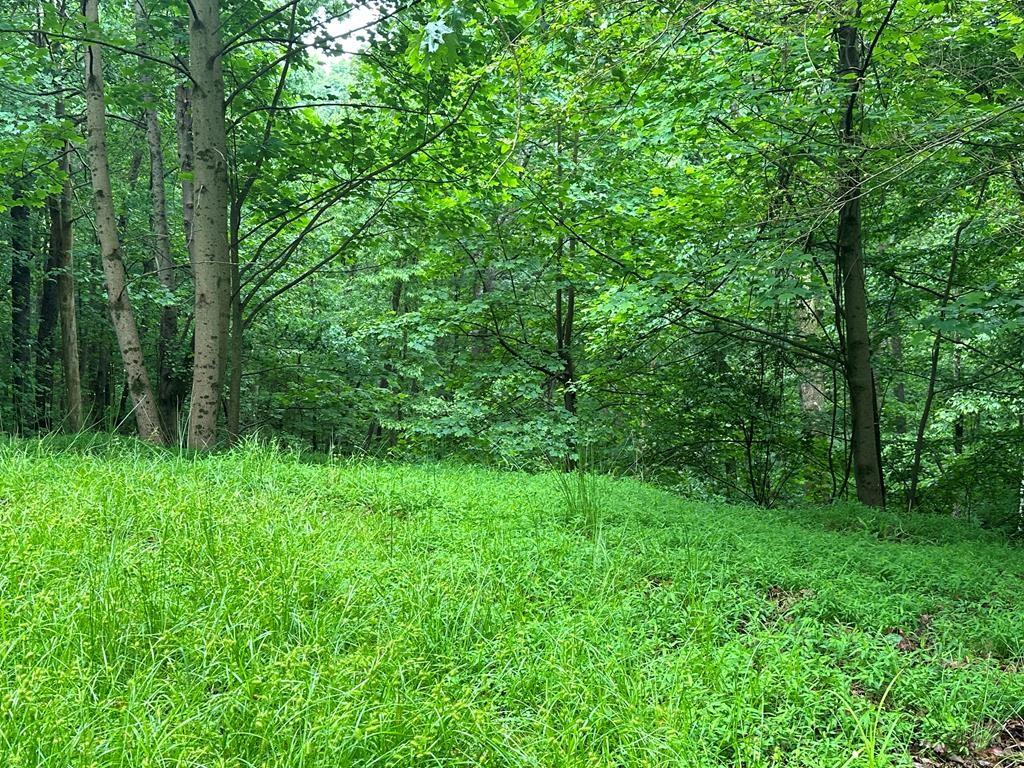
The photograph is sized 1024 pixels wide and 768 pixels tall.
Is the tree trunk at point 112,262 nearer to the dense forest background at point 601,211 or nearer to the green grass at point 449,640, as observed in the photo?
the dense forest background at point 601,211

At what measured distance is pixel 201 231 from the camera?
535 cm

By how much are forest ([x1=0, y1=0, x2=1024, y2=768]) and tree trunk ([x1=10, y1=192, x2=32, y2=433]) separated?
0.12 metres

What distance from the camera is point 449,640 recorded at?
2131 millimetres

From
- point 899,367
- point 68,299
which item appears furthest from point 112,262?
point 899,367

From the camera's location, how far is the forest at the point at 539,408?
182cm

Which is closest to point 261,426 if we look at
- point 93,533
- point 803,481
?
point 93,533

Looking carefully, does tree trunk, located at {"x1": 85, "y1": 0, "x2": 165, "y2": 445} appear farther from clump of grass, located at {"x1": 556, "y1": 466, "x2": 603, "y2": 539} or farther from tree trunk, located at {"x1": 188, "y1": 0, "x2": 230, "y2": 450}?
clump of grass, located at {"x1": 556, "y1": 466, "x2": 603, "y2": 539}

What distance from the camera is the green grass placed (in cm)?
158

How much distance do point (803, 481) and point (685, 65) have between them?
21.1 ft

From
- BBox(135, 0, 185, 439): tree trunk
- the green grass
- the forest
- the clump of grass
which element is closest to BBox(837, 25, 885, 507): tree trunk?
the forest

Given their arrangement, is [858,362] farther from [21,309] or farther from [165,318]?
[21,309]

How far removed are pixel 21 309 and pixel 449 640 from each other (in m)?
13.3

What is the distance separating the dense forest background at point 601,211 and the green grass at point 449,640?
2047 millimetres

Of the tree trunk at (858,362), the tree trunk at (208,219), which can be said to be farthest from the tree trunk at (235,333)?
the tree trunk at (858,362)
